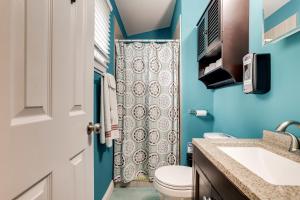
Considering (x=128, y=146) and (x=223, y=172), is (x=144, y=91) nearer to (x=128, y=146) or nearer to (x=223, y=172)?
(x=128, y=146)

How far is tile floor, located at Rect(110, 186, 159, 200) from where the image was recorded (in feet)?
7.19

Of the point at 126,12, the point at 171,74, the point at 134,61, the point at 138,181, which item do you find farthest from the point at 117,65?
the point at 138,181

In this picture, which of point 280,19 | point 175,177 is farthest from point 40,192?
point 280,19

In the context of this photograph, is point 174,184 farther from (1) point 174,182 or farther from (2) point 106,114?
(2) point 106,114

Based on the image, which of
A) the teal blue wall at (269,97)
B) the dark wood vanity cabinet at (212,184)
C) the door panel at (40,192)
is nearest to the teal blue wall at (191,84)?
the teal blue wall at (269,97)

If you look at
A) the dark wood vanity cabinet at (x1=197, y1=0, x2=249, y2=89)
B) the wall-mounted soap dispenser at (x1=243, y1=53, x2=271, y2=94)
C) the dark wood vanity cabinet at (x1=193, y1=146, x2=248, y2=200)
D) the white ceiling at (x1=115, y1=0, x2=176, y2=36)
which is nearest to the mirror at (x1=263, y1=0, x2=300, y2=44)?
the wall-mounted soap dispenser at (x1=243, y1=53, x2=271, y2=94)

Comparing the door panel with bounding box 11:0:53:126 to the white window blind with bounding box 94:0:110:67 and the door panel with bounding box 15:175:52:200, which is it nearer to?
the door panel with bounding box 15:175:52:200

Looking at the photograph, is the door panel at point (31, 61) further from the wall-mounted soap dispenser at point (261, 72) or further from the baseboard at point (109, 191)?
the baseboard at point (109, 191)

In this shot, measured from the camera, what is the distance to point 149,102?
95.9 inches

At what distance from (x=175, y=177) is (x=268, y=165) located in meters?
0.91

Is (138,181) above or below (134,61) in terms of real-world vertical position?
below

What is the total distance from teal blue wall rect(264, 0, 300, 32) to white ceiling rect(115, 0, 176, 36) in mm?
1767

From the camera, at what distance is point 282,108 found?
1112mm

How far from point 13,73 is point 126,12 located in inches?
108
